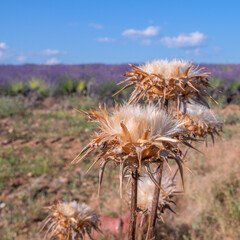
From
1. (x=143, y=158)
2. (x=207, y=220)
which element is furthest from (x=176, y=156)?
(x=207, y=220)

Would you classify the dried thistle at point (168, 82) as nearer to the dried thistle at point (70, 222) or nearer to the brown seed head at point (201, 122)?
the brown seed head at point (201, 122)

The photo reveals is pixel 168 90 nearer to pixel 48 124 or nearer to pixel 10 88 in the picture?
pixel 48 124

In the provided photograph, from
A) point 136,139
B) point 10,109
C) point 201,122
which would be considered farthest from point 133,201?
point 10,109

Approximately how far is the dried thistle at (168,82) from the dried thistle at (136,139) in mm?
241

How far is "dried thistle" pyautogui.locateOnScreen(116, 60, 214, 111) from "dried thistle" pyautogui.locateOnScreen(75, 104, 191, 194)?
9.5 inches

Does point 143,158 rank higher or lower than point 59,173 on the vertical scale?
higher

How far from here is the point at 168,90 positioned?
1.38 metres

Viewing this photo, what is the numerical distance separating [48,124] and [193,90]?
549 centimetres

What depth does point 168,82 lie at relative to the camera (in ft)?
4.49

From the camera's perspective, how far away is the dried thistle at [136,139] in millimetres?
1036

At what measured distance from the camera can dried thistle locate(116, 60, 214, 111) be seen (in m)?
1.37

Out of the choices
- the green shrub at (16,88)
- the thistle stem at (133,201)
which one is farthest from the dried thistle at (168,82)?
the green shrub at (16,88)

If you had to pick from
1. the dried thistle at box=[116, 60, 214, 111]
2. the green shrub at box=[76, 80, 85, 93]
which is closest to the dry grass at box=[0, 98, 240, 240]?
the dried thistle at box=[116, 60, 214, 111]

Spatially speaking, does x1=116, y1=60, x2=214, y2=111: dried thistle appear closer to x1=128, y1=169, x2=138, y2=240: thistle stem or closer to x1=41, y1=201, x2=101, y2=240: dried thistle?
x1=128, y1=169, x2=138, y2=240: thistle stem
